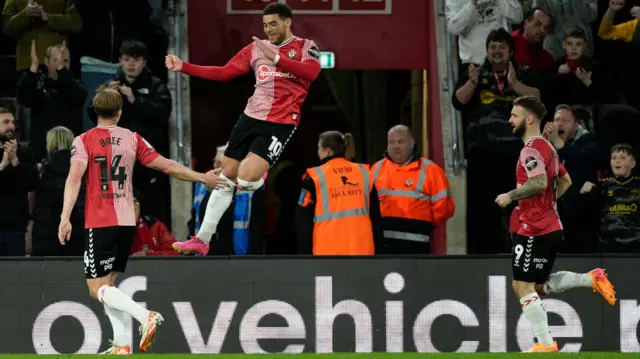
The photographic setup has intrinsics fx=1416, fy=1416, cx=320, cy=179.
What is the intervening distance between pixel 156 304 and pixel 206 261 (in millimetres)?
515

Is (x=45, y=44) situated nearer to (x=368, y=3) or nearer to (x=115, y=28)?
(x=115, y=28)

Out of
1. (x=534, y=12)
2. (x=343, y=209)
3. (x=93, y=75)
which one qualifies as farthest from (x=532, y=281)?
(x=93, y=75)

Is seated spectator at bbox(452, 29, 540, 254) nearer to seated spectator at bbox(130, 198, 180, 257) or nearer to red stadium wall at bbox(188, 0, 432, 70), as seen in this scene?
red stadium wall at bbox(188, 0, 432, 70)

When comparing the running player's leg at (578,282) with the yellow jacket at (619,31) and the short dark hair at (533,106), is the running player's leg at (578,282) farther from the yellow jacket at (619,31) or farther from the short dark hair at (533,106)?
the yellow jacket at (619,31)

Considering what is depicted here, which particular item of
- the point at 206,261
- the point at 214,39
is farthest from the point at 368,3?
the point at 206,261

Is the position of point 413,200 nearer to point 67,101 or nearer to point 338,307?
point 338,307

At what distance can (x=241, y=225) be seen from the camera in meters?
11.8

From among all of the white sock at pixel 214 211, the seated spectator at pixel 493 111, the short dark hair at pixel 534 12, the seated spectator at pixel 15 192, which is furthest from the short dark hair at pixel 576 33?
the seated spectator at pixel 15 192

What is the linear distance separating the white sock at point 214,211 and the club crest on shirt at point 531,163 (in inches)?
82.1

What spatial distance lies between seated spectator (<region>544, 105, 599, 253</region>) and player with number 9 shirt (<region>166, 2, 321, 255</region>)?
3.08 metres

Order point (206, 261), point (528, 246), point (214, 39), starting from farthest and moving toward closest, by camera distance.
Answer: point (214, 39) → point (206, 261) → point (528, 246)

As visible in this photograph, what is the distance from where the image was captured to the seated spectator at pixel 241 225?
11773mm

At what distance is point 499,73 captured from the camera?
12.8 metres

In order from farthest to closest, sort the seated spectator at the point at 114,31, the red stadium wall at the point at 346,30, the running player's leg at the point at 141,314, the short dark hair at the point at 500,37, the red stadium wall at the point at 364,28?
the red stadium wall at the point at 364,28
the red stadium wall at the point at 346,30
the seated spectator at the point at 114,31
the short dark hair at the point at 500,37
the running player's leg at the point at 141,314
